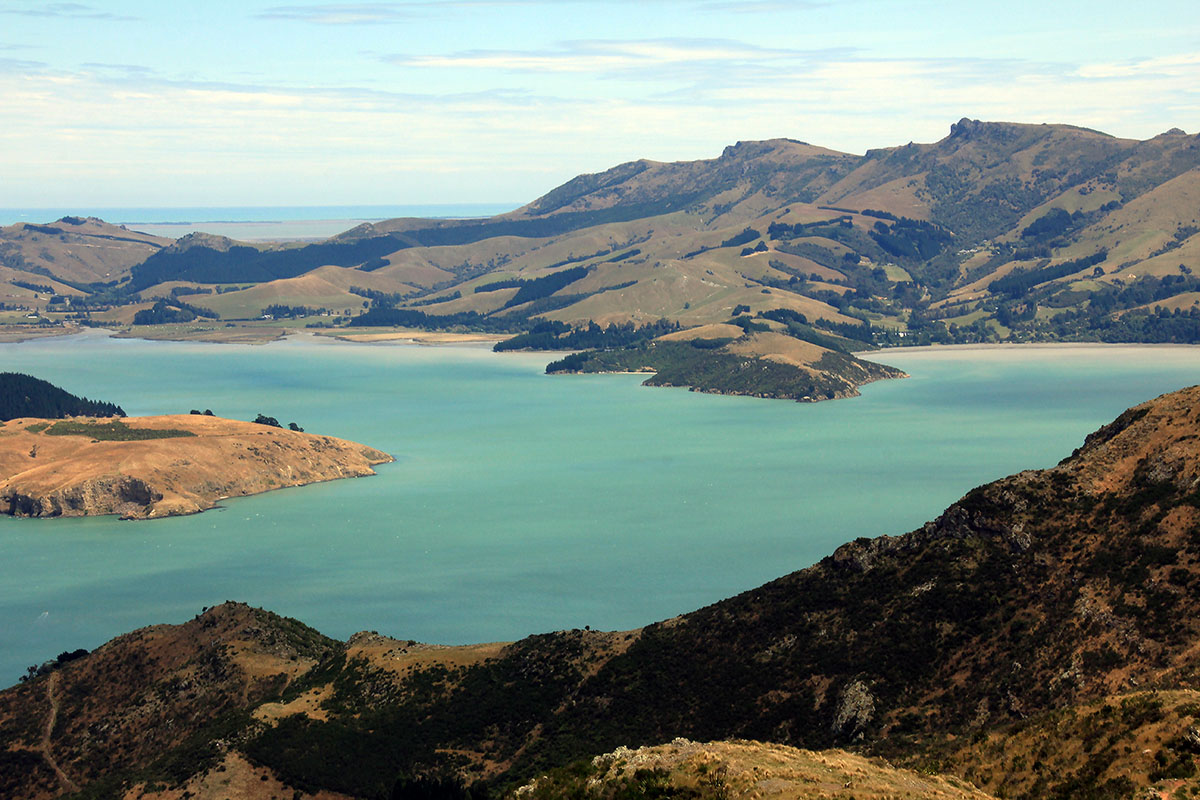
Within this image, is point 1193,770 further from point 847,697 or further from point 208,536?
point 208,536

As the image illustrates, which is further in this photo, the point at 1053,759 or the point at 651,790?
the point at 1053,759

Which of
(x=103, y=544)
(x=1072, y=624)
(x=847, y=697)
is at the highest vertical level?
(x=1072, y=624)

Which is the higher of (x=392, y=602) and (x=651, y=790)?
(x=651, y=790)

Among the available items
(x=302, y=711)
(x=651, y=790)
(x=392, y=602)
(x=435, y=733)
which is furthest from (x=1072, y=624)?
(x=392, y=602)

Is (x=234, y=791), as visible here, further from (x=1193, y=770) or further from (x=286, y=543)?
(x=286, y=543)

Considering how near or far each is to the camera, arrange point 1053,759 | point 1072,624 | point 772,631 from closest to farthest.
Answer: point 1053,759 < point 1072,624 < point 772,631

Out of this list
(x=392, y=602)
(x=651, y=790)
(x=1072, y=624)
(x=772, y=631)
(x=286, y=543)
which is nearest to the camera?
(x=651, y=790)
